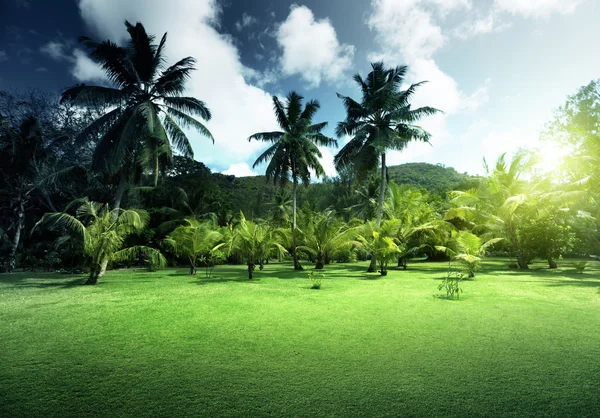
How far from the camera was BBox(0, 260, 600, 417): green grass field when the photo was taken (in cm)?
273

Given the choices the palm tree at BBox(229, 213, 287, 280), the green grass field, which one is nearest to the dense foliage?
the palm tree at BBox(229, 213, 287, 280)

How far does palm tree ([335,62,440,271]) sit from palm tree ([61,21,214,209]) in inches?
313

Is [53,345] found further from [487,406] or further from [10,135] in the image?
[10,135]

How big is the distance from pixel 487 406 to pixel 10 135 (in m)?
24.5

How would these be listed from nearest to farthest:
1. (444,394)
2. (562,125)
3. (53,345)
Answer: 1. (444,394)
2. (53,345)
3. (562,125)

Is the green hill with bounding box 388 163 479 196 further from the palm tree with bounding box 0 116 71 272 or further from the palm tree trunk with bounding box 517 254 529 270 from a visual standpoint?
the palm tree with bounding box 0 116 71 272

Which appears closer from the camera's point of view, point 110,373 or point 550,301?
point 110,373

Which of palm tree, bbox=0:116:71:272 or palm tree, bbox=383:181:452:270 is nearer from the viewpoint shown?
palm tree, bbox=0:116:71:272

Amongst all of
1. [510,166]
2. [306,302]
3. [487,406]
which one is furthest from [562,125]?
[487,406]

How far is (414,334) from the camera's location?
15.3 feet

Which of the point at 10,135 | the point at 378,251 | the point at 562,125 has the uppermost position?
the point at 562,125

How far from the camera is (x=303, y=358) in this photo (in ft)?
12.3

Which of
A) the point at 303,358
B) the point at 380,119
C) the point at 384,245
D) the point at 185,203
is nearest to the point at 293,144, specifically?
the point at 380,119

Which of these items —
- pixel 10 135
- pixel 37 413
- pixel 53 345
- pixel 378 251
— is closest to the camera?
pixel 37 413
